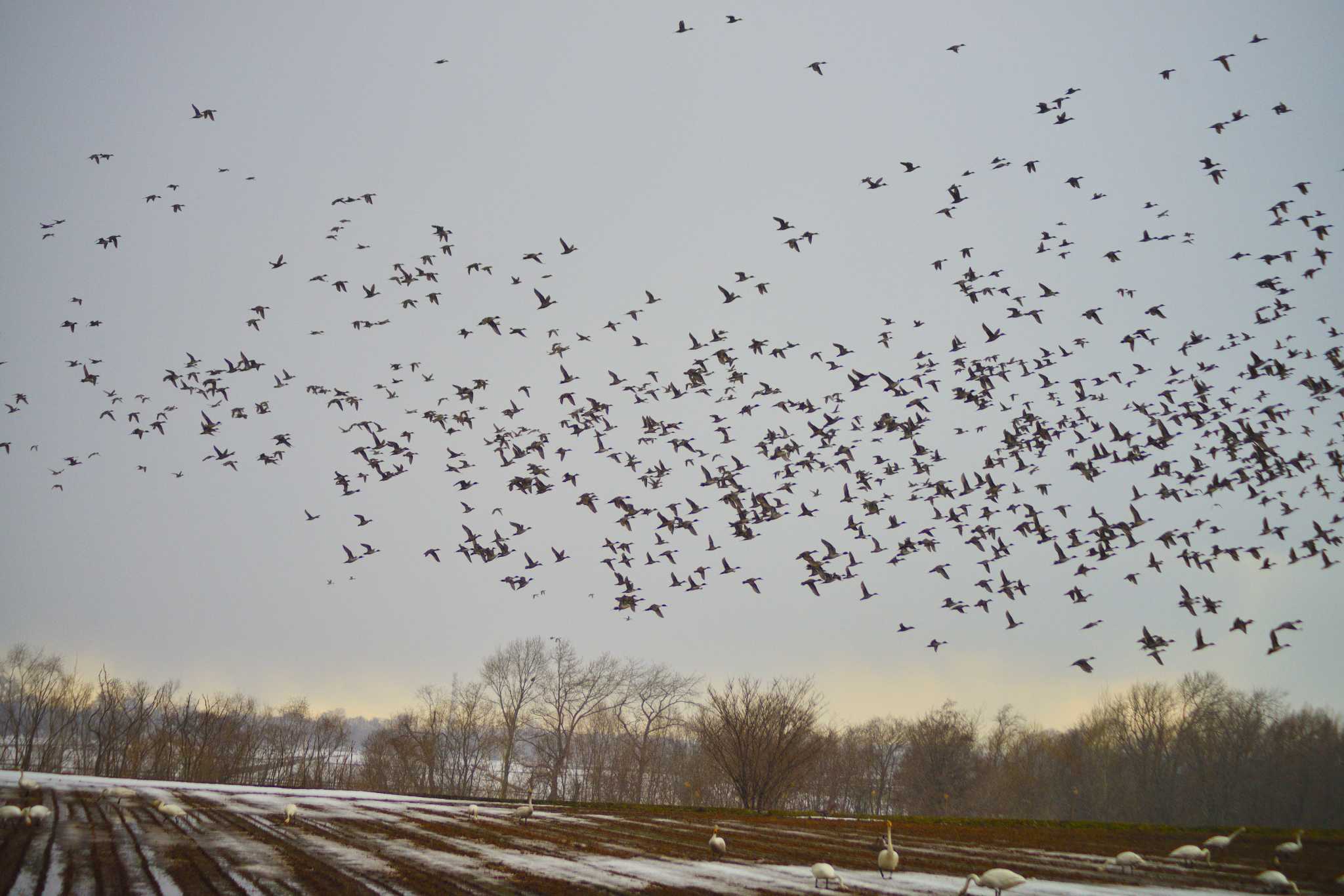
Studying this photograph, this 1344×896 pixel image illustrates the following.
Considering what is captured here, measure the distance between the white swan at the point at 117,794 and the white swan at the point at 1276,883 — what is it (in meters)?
39.3

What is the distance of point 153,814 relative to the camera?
29.4 meters

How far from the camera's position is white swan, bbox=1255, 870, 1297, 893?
2119 cm

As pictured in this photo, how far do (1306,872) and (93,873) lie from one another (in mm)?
33341

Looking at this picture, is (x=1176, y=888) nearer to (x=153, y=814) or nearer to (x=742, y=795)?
(x=153, y=814)

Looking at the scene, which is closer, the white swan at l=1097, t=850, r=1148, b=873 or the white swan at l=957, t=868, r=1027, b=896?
the white swan at l=957, t=868, r=1027, b=896

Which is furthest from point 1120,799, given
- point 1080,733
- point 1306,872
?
point 1306,872

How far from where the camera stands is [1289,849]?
28297 mm

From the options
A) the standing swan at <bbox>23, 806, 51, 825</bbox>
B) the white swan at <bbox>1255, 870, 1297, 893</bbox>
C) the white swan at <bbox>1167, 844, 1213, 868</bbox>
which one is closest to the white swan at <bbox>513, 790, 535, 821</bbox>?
the standing swan at <bbox>23, 806, 51, 825</bbox>

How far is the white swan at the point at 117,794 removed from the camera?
3488cm

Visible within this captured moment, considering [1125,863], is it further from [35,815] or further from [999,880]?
[35,815]

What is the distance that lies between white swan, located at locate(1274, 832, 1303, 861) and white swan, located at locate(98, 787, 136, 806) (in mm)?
42928

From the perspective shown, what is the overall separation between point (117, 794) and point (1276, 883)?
4387cm

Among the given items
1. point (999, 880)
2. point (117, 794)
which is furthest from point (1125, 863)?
point (117, 794)

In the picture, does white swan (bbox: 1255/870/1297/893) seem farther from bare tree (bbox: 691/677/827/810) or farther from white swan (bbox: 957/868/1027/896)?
bare tree (bbox: 691/677/827/810)
